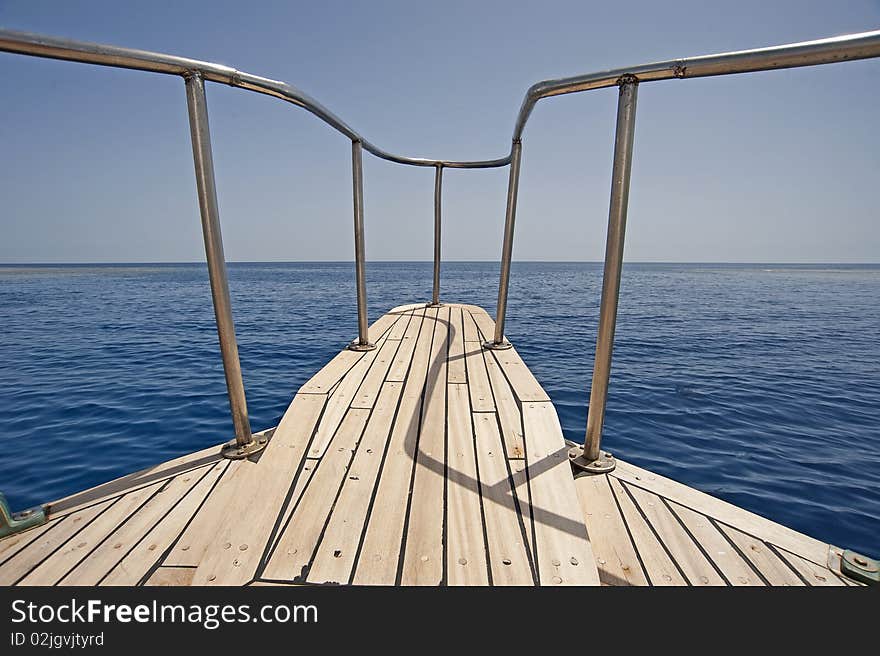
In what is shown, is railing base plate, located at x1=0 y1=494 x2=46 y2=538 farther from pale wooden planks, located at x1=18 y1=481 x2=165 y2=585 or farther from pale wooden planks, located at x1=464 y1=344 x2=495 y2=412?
pale wooden planks, located at x1=464 y1=344 x2=495 y2=412

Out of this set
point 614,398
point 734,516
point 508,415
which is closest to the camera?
point 734,516

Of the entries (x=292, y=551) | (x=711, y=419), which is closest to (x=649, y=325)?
(x=711, y=419)

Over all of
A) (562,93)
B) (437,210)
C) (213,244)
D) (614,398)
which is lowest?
(614,398)

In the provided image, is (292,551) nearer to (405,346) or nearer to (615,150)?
(615,150)

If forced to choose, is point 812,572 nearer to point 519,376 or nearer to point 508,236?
point 519,376

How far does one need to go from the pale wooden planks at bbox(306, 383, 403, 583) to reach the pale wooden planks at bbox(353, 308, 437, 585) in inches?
1.3

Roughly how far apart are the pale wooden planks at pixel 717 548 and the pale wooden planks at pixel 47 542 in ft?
7.20

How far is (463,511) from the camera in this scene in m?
1.38

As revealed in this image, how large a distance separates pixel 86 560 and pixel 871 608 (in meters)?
2.14

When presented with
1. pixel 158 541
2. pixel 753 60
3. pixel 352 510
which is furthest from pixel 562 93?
pixel 158 541

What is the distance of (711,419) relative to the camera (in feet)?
15.0

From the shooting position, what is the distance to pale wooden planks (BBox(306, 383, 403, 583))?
3.83 ft

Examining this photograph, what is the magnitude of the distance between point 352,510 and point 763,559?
1439 mm

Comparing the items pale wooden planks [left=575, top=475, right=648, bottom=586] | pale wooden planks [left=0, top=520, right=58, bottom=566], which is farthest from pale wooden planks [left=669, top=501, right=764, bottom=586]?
pale wooden planks [left=0, top=520, right=58, bottom=566]
